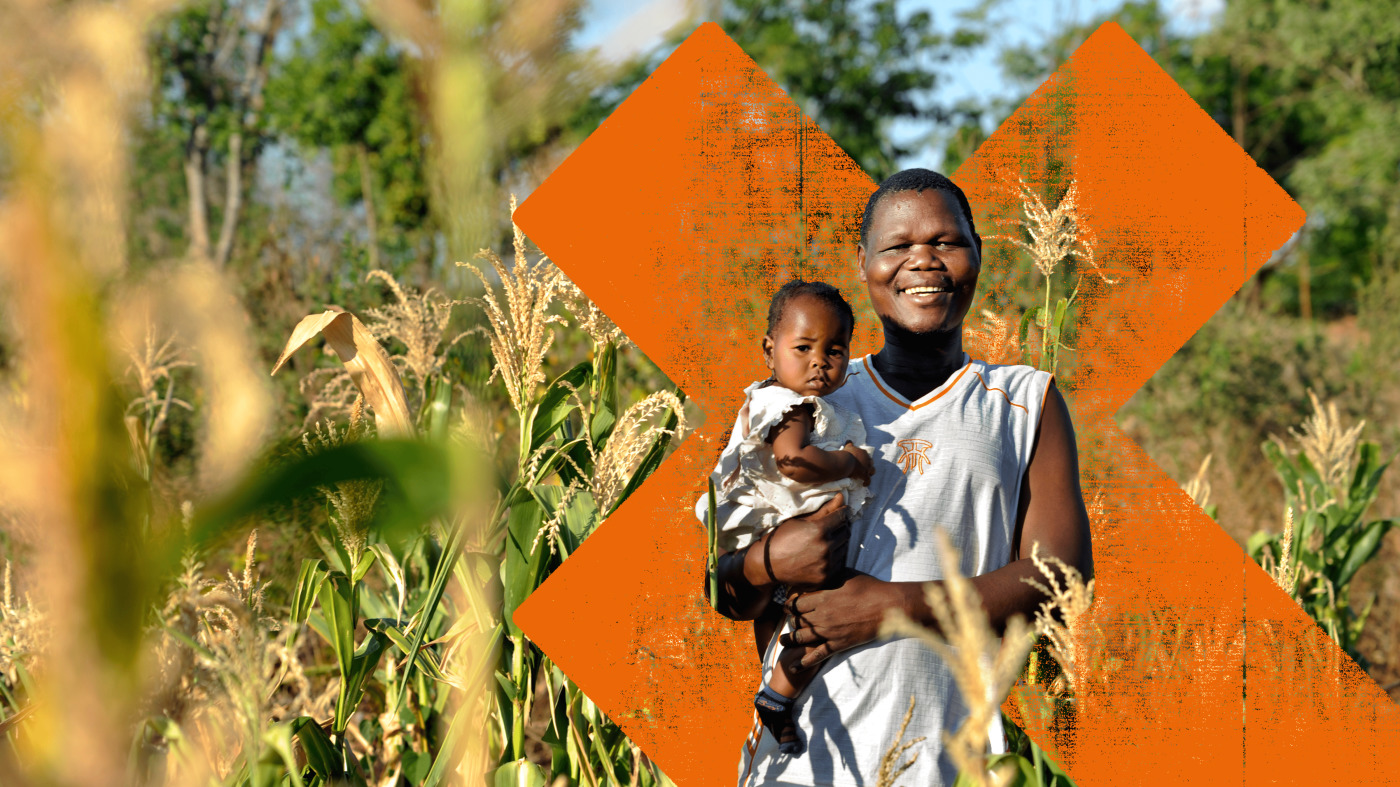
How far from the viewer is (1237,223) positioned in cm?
161

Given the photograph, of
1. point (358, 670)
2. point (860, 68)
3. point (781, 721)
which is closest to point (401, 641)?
point (358, 670)

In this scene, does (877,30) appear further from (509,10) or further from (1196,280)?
(509,10)

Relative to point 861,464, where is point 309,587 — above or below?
above

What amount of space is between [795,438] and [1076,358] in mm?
771

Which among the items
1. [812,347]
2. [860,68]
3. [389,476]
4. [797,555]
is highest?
[860,68]

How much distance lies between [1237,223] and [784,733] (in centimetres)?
124

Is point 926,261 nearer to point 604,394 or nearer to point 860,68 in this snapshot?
point 604,394

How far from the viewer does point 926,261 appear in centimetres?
132

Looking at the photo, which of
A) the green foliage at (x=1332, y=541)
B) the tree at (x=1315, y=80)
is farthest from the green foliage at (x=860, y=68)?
the green foliage at (x=1332, y=541)

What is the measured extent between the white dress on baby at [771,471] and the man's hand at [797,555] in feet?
0.08

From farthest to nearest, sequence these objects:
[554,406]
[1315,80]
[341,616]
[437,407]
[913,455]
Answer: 1. [1315,80]
2. [437,407]
3. [554,406]
4. [341,616]
5. [913,455]

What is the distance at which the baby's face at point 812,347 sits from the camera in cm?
124

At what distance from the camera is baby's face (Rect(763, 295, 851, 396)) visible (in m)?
1.24

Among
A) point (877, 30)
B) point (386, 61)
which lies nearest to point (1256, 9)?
point (877, 30)
